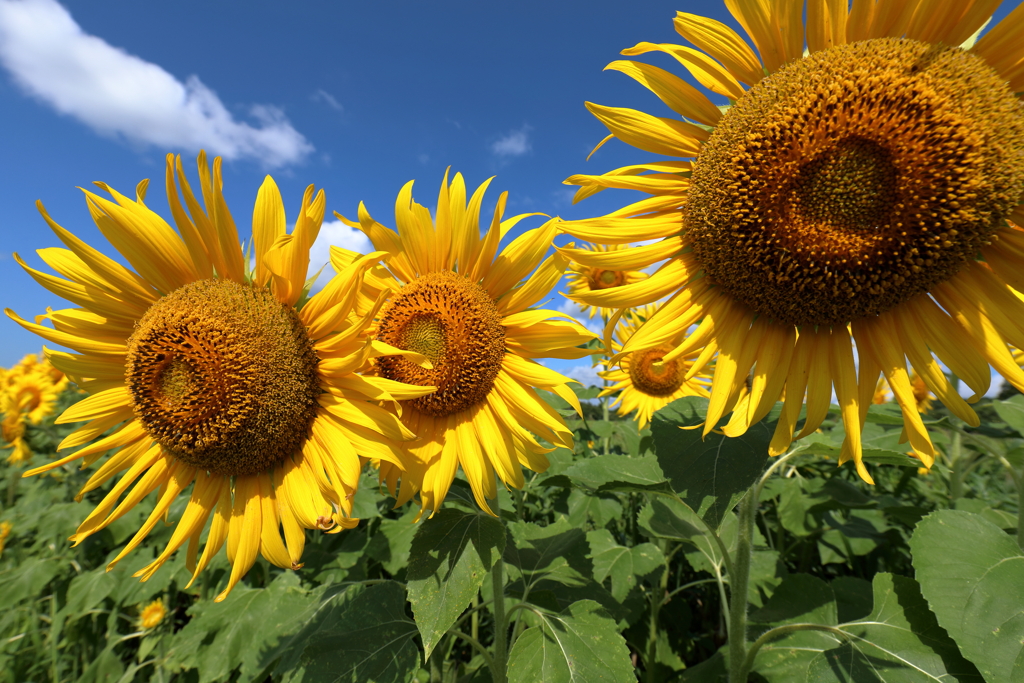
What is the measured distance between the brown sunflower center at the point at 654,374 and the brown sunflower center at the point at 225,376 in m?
3.57

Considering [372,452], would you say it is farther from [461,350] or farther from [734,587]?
[734,587]

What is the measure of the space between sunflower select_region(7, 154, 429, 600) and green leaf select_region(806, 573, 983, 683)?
2051mm

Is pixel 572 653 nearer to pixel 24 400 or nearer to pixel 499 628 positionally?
pixel 499 628

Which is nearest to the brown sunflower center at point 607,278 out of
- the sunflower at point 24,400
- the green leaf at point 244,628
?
the green leaf at point 244,628

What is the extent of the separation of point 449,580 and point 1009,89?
99.2 inches

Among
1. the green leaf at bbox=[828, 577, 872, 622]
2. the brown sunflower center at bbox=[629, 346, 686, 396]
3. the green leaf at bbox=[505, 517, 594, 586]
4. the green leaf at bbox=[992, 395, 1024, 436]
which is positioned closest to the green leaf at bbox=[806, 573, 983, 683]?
the green leaf at bbox=[828, 577, 872, 622]

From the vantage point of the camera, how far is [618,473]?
2098 millimetres

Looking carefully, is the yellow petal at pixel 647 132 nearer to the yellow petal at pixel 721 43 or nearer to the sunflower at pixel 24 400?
Answer: the yellow petal at pixel 721 43

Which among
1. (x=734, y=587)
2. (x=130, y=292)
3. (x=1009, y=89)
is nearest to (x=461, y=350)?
(x=130, y=292)

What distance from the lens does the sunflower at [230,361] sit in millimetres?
1801

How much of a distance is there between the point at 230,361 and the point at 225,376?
60mm

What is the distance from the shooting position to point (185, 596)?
5.08 meters

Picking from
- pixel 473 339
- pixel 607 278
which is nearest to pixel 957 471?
pixel 607 278

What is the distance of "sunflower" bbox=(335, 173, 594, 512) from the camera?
191 cm
